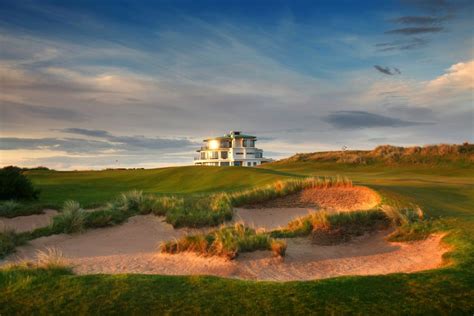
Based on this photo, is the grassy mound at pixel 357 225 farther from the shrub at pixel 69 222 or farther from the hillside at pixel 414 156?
the hillside at pixel 414 156

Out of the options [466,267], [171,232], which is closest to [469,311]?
[466,267]

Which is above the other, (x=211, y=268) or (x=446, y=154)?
(x=446, y=154)

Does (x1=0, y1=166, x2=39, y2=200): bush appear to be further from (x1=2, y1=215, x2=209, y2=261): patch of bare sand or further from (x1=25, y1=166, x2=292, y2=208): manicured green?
(x1=2, y1=215, x2=209, y2=261): patch of bare sand

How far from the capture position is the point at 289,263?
10258mm

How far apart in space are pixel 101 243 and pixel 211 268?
5619 millimetres

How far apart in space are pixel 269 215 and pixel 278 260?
6088mm

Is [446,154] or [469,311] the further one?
[446,154]

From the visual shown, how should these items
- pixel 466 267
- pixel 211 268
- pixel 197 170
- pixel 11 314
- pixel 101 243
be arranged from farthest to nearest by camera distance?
pixel 197 170 < pixel 101 243 < pixel 211 268 < pixel 466 267 < pixel 11 314

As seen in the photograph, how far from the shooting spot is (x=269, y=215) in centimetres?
1633

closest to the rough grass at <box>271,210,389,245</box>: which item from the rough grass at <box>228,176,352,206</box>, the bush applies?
the rough grass at <box>228,176,352,206</box>

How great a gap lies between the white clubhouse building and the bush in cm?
5846

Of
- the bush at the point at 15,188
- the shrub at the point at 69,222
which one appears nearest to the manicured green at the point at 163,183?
the bush at the point at 15,188

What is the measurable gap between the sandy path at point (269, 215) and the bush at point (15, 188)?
10.5m

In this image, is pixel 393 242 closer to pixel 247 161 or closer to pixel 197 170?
pixel 197 170
